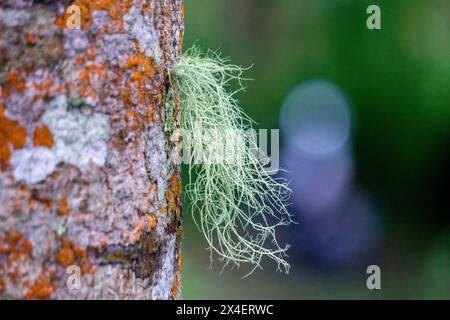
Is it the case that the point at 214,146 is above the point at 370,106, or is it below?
below

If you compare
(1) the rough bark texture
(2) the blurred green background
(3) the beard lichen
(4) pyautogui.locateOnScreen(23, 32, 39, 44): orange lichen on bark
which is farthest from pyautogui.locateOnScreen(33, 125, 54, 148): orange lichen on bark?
(2) the blurred green background

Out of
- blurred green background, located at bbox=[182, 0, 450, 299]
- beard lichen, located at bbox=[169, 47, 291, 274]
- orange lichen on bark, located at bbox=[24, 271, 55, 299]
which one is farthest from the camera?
blurred green background, located at bbox=[182, 0, 450, 299]

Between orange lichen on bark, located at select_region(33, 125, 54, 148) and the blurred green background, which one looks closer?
orange lichen on bark, located at select_region(33, 125, 54, 148)

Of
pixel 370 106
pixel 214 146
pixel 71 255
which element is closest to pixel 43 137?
pixel 71 255

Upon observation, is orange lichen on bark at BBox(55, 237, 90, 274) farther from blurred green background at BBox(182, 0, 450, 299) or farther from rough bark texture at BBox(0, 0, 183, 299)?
blurred green background at BBox(182, 0, 450, 299)

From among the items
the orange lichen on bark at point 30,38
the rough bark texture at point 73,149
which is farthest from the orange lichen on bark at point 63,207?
the orange lichen on bark at point 30,38

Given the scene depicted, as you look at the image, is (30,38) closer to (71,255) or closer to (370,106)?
(71,255)

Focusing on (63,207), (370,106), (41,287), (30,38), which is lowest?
(41,287)
